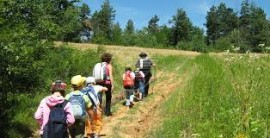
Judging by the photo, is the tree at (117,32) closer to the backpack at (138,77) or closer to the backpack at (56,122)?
the backpack at (138,77)

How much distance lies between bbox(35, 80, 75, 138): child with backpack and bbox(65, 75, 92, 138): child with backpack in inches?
45.6

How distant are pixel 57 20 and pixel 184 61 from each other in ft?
23.1

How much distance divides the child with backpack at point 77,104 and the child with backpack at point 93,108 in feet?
2.23

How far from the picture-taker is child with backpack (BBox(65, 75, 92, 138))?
34.3 feet

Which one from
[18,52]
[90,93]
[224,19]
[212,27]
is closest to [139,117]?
[18,52]

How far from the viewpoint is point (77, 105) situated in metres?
10.5

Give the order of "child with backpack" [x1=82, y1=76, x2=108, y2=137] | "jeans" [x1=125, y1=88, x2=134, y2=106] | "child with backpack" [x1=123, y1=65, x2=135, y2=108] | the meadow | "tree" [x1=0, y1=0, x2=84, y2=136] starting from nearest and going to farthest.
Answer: the meadow, "child with backpack" [x1=82, y1=76, x2=108, y2=137], "tree" [x1=0, y1=0, x2=84, y2=136], "jeans" [x1=125, y1=88, x2=134, y2=106], "child with backpack" [x1=123, y1=65, x2=135, y2=108]

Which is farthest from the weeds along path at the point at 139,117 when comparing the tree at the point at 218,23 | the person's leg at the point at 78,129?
the tree at the point at 218,23

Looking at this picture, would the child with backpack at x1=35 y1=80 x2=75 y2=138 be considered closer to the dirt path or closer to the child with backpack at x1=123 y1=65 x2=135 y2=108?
the dirt path

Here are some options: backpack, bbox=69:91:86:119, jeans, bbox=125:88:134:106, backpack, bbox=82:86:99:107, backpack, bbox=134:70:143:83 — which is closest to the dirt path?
jeans, bbox=125:88:134:106

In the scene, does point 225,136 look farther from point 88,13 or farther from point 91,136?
point 88,13

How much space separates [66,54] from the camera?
28734mm

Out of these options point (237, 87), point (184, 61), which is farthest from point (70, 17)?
point (237, 87)

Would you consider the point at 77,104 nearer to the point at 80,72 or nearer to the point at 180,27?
the point at 80,72
